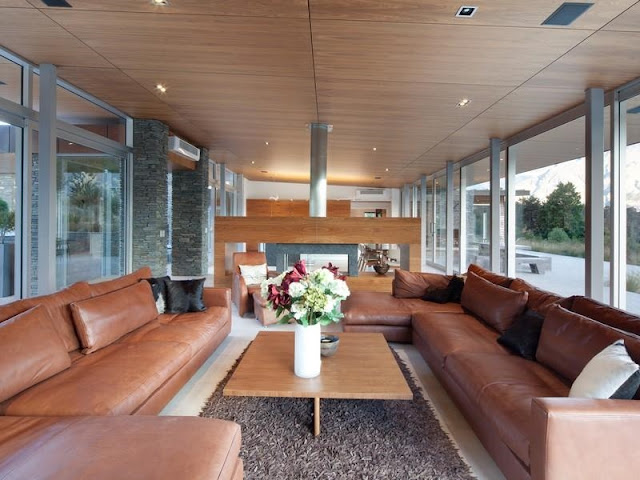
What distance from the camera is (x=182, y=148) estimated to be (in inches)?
258

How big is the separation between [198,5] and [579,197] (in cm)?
496

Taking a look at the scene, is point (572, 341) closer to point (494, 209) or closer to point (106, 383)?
point (106, 383)

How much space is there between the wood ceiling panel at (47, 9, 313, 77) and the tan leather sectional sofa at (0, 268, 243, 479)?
211cm

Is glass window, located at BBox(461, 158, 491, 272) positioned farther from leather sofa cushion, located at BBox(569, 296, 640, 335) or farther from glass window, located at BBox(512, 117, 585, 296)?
leather sofa cushion, located at BBox(569, 296, 640, 335)

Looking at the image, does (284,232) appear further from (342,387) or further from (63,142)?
(342,387)

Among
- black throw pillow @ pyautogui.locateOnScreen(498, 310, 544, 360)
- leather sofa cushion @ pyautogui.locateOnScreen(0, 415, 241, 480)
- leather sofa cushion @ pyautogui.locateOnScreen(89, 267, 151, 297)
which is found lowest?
leather sofa cushion @ pyautogui.locateOnScreen(0, 415, 241, 480)

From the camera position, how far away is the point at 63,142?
178 inches

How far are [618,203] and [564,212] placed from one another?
50.8 inches

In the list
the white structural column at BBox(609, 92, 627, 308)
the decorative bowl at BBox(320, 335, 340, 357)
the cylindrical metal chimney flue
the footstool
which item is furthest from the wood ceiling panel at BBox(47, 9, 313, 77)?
the white structural column at BBox(609, 92, 627, 308)

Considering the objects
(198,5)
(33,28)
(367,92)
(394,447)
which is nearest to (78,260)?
(33,28)

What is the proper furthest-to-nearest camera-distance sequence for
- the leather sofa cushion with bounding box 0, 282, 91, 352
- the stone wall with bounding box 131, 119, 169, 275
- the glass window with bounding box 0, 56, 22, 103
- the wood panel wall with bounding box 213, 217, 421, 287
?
the wood panel wall with bounding box 213, 217, 421, 287 → the stone wall with bounding box 131, 119, 169, 275 → the glass window with bounding box 0, 56, 22, 103 → the leather sofa cushion with bounding box 0, 282, 91, 352

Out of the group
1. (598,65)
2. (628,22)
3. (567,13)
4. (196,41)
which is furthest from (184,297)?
(598,65)

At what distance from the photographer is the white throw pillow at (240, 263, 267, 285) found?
5.44 m

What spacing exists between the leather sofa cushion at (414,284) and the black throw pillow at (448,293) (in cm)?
11
